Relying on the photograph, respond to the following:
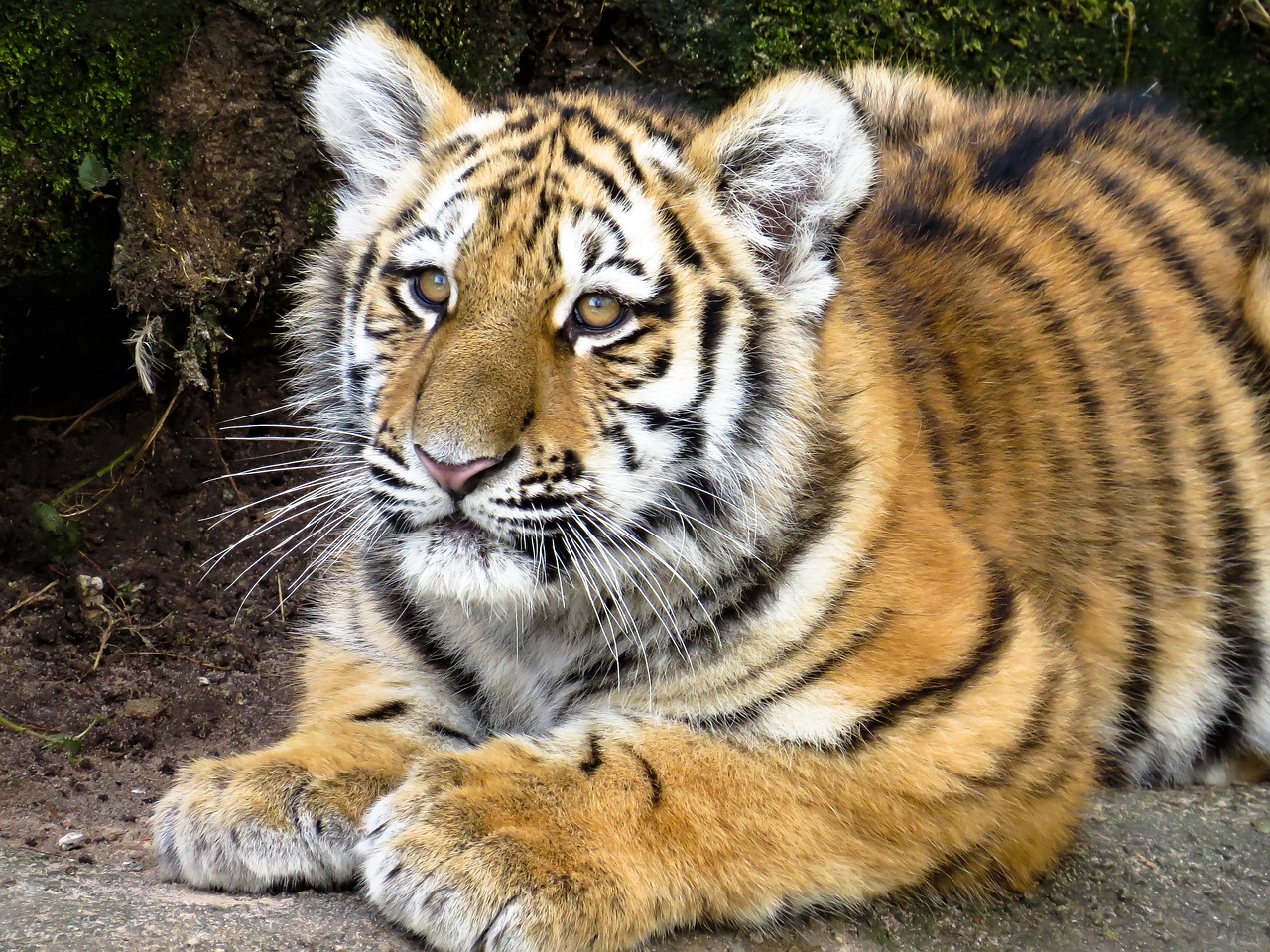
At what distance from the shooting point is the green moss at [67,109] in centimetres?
334

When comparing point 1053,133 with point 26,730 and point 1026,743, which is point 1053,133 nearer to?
point 1026,743

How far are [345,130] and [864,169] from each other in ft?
3.79

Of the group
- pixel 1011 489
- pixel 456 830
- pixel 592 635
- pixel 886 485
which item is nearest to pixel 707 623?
pixel 592 635

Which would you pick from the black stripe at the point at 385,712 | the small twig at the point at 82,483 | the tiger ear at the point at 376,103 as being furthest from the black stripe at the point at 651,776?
the small twig at the point at 82,483

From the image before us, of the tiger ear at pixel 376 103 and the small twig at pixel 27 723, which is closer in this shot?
the tiger ear at pixel 376 103

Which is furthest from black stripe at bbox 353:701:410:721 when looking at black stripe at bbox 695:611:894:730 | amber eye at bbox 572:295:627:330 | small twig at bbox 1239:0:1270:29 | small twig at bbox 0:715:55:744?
small twig at bbox 1239:0:1270:29

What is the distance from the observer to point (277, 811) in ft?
7.70

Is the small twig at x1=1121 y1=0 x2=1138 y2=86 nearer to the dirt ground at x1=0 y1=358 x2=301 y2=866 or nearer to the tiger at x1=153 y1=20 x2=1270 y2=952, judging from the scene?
the tiger at x1=153 y1=20 x2=1270 y2=952

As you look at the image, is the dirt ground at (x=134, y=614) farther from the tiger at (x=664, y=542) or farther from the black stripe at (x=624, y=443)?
the black stripe at (x=624, y=443)

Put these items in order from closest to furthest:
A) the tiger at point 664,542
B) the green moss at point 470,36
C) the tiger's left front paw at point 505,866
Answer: the tiger's left front paw at point 505,866 → the tiger at point 664,542 → the green moss at point 470,36

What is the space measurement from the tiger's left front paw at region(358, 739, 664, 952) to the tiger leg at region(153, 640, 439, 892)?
0.18 m

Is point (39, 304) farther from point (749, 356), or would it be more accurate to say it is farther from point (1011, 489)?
point (1011, 489)

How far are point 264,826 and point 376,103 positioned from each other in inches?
58.6

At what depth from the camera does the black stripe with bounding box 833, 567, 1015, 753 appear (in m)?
2.33
